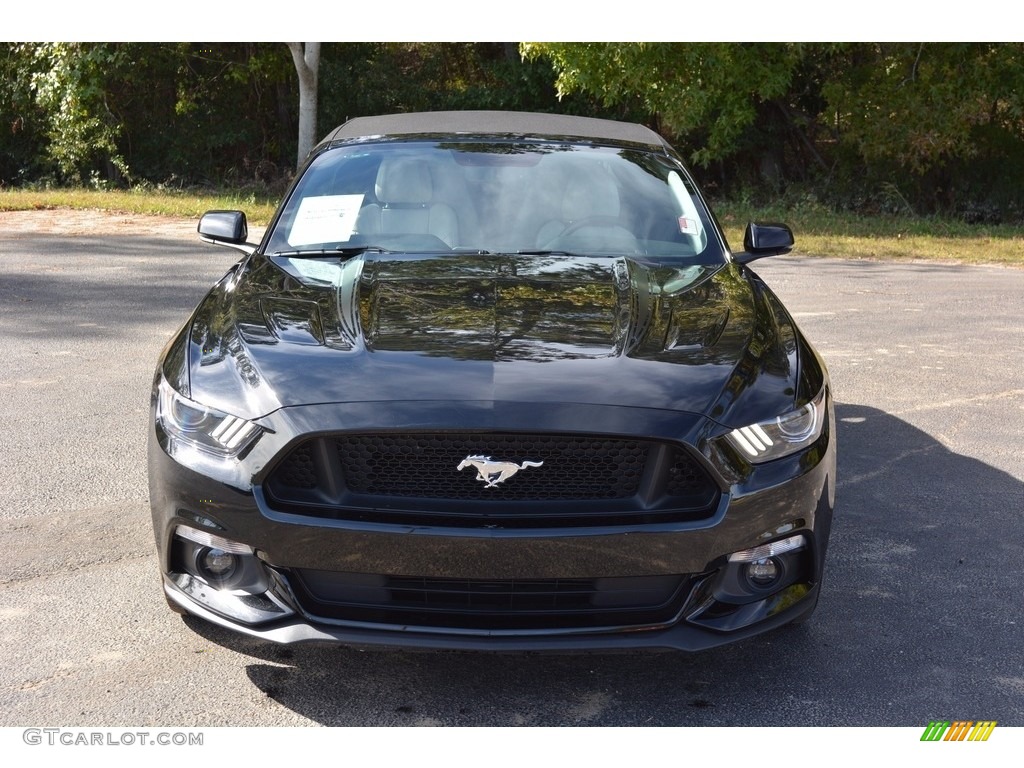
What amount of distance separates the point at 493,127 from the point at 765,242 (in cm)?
135

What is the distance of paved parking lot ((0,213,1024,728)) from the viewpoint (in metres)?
3.14

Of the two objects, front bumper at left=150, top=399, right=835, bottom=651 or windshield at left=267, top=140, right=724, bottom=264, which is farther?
windshield at left=267, top=140, right=724, bottom=264

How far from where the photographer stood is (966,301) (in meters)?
10.1

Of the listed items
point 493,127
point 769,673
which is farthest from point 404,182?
point 769,673

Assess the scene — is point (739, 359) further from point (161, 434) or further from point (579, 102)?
point (579, 102)

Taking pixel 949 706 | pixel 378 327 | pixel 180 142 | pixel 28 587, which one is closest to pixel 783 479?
pixel 949 706

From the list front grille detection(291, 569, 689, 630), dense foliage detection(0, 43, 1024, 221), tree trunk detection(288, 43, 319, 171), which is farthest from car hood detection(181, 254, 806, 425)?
tree trunk detection(288, 43, 319, 171)

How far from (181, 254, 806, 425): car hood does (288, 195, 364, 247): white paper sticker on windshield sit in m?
0.30

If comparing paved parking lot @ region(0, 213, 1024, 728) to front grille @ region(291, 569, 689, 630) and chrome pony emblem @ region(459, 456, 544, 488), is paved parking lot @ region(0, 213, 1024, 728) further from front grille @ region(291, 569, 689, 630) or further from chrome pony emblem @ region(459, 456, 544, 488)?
chrome pony emblem @ region(459, 456, 544, 488)

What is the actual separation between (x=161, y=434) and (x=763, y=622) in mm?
1738

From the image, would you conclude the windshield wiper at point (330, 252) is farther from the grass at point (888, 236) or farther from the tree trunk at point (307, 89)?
the tree trunk at point (307, 89)

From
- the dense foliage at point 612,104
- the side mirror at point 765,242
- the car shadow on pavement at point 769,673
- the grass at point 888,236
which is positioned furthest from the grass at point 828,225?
the car shadow on pavement at point 769,673

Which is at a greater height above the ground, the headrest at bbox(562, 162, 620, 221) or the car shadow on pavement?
the headrest at bbox(562, 162, 620, 221)

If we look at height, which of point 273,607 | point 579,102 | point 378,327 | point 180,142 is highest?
point 378,327
